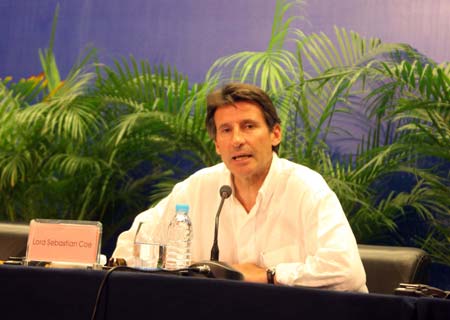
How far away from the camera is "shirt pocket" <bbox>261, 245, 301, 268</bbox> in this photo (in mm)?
2574

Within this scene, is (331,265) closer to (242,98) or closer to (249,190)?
(249,190)

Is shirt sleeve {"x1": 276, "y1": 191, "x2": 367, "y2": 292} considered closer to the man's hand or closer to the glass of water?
the man's hand

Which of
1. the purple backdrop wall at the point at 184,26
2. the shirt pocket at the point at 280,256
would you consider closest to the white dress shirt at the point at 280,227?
the shirt pocket at the point at 280,256

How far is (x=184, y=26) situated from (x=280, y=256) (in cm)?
212

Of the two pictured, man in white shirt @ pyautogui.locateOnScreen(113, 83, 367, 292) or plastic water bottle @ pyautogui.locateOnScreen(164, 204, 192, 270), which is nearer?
plastic water bottle @ pyautogui.locateOnScreen(164, 204, 192, 270)

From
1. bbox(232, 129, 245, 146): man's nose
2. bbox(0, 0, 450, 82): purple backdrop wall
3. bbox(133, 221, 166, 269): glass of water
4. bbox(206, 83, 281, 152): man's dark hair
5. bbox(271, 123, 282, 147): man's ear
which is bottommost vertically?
bbox(133, 221, 166, 269): glass of water

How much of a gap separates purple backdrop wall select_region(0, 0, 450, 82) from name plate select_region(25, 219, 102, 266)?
2.26 metres

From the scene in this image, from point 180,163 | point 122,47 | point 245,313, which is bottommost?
point 245,313

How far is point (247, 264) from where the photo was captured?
2.49 metres

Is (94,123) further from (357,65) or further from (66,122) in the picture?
(357,65)

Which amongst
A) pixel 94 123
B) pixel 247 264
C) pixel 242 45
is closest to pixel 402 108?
pixel 242 45

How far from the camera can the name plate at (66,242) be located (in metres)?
2.12

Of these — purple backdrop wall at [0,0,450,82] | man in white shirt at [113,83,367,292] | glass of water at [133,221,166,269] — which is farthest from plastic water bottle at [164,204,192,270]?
purple backdrop wall at [0,0,450,82]

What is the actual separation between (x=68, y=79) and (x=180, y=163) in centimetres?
78
